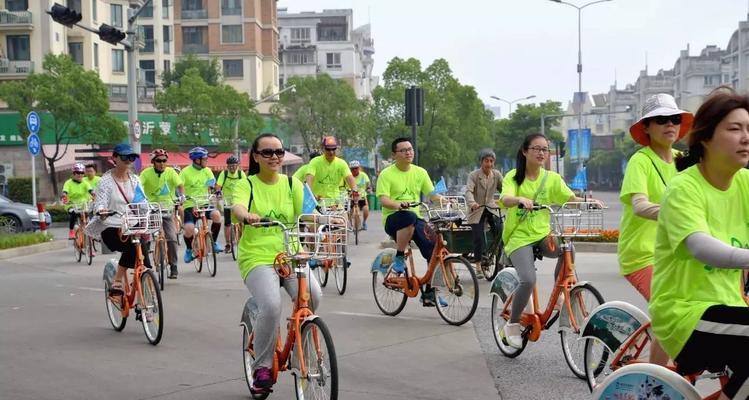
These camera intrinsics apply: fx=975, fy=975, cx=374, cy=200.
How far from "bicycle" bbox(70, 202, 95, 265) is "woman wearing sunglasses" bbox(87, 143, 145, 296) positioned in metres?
7.92

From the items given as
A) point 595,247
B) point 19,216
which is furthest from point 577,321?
point 19,216

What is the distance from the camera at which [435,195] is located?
10234 mm

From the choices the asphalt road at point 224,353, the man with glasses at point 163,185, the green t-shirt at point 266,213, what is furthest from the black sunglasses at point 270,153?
the man with glasses at point 163,185

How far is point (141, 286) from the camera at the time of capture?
900 centimetres

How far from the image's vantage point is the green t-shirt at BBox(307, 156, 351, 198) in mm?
14789

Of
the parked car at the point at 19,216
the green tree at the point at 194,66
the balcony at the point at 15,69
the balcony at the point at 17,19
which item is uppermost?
the balcony at the point at 17,19

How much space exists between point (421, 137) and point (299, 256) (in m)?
51.3

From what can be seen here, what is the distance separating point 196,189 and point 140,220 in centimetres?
629

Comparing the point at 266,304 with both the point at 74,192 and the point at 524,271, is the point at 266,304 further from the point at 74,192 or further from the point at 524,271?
the point at 74,192

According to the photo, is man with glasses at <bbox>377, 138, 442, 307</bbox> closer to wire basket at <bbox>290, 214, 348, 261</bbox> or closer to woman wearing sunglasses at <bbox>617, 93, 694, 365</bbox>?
wire basket at <bbox>290, 214, 348, 261</bbox>

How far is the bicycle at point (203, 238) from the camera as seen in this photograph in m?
14.8

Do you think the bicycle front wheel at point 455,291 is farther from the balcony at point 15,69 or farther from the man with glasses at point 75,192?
the balcony at point 15,69

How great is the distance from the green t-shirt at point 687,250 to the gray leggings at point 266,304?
2928 mm

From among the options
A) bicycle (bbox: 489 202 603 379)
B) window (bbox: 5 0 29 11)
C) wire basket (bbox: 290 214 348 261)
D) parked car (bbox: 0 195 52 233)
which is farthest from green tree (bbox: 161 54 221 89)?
wire basket (bbox: 290 214 348 261)
